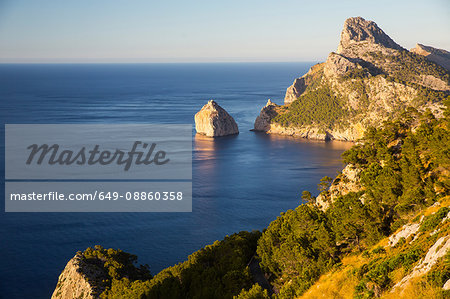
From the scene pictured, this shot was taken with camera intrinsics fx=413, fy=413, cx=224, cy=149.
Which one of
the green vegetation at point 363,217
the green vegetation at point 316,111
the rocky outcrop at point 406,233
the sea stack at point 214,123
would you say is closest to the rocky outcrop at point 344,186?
the green vegetation at point 363,217

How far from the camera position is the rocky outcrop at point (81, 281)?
140 ft

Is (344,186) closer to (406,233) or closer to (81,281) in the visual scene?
(406,233)

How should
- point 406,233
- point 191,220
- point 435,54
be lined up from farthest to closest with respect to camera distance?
point 435,54 < point 191,220 < point 406,233

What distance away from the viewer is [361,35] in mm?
181375

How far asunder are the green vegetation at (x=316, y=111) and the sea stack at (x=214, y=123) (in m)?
17.6

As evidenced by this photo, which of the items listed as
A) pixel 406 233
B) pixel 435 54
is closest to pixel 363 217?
pixel 406 233

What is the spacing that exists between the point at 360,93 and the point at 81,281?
410 feet

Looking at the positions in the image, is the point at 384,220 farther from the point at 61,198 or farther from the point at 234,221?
the point at 61,198

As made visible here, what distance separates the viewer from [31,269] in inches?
2143

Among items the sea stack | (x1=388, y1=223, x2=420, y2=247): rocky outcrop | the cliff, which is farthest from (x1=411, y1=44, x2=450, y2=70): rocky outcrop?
(x1=388, y1=223, x2=420, y2=247): rocky outcrop

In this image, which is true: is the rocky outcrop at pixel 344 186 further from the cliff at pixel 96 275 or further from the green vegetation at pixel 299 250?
the cliff at pixel 96 275

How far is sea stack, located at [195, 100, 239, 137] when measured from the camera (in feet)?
476

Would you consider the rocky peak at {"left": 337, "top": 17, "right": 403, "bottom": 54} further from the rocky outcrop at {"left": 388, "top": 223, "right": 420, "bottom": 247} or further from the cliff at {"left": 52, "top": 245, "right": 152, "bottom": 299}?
the rocky outcrop at {"left": 388, "top": 223, "right": 420, "bottom": 247}

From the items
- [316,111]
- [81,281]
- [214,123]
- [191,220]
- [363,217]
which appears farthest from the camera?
[316,111]
